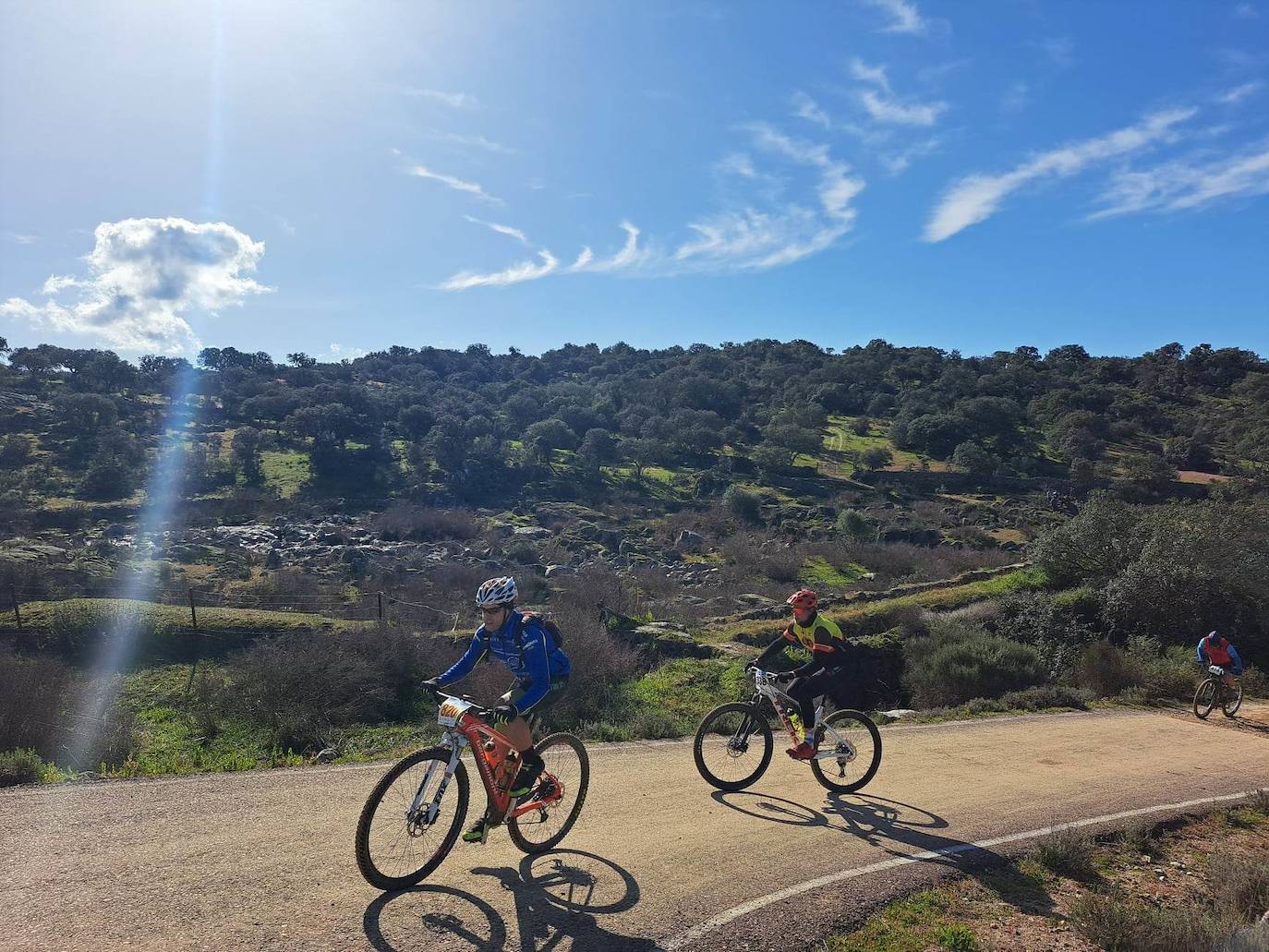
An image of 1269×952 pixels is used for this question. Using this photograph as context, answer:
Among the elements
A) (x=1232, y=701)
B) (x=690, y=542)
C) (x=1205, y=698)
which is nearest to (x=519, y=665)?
(x=1205, y=698)

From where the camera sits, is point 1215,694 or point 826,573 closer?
point 1215,694

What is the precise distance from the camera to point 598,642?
1524 centimetres

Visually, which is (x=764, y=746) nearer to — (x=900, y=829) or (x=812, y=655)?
(x=812, y=655)

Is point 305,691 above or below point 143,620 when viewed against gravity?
below

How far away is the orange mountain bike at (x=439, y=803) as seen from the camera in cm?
470

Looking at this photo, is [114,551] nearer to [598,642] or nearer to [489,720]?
[598,642]

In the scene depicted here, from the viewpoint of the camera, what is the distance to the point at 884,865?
585 cm

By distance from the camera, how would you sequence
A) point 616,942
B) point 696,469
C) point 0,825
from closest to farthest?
point 616,942
point 0,825
point 696,469

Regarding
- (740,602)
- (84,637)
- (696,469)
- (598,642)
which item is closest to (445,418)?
(696,469)

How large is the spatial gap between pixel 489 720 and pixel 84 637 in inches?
695

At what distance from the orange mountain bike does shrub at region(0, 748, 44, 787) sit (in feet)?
14.8

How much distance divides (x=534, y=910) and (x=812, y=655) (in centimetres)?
375

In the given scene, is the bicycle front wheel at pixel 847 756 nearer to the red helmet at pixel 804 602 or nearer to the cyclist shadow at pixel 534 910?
the red helmet at pixel 804 602

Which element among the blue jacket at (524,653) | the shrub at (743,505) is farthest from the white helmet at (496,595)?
the shrub at (743,505)
